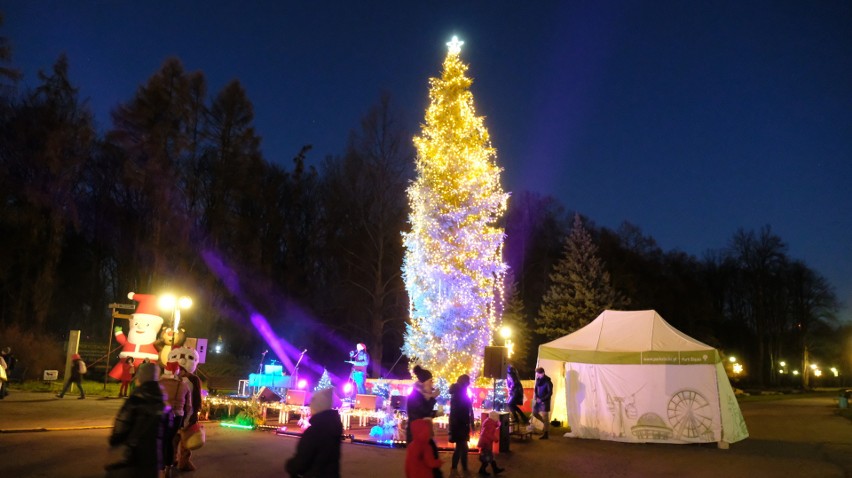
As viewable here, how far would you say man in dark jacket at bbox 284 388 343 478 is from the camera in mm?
4734

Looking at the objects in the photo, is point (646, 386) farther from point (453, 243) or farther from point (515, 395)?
point (453, 243)

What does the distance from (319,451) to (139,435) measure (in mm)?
1554

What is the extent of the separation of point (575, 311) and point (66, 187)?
2685 centimetres

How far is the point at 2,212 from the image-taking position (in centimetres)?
2633

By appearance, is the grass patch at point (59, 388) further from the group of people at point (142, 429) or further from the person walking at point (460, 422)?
the group of people at point (142, 429)

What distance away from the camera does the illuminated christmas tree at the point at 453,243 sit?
782 inches

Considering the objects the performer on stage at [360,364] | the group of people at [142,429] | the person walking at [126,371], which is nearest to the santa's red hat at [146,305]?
the person walking at [126,371]

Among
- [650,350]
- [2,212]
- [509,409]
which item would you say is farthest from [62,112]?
[650,350]

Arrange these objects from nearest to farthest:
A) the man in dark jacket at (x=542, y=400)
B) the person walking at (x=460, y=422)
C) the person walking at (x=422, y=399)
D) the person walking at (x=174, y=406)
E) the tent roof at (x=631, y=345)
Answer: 1. the person walking at (x=174, y=406)
2. the person walking at (x=422, y=399)
3. the person walking at (x=460, y=422)
4. the tent roof at (x=631, y=345)
5. the man in dark jacket at (x=542, y=400)

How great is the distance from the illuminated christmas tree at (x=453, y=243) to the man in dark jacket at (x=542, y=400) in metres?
4.05

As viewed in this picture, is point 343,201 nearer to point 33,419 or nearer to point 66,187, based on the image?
point 66,187

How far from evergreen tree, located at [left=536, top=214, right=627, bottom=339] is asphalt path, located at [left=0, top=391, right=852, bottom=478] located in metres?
16.8

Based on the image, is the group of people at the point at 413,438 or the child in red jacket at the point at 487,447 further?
the child in red jacket at the point at 487,447

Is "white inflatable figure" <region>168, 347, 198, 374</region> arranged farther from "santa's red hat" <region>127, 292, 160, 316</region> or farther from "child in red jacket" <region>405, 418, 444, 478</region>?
"santa's red hat" <region>127, 292, 160, 316</region>
